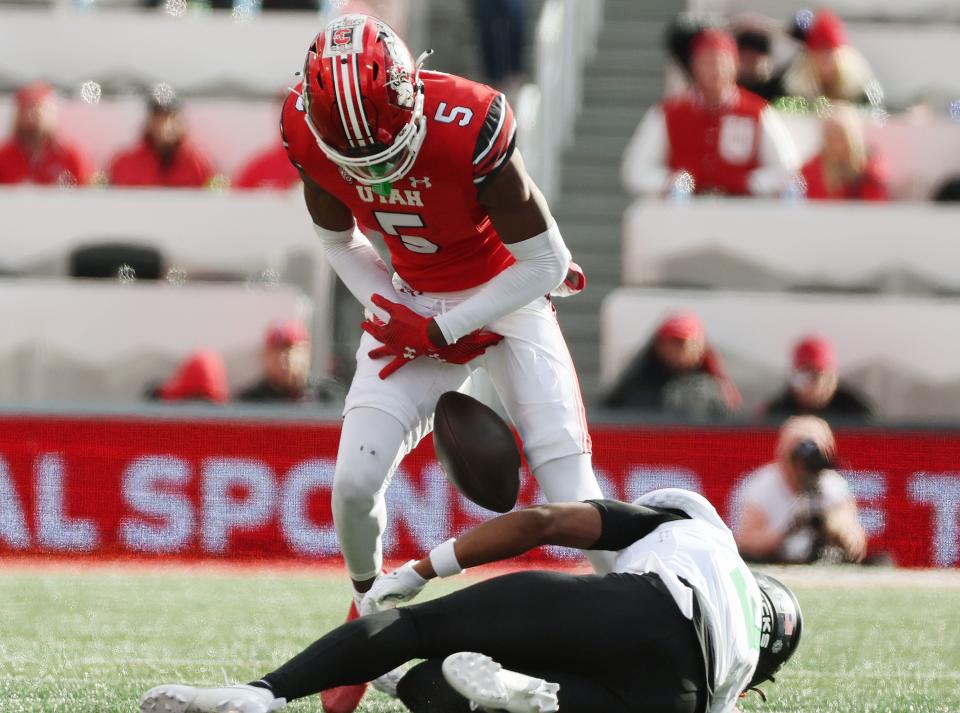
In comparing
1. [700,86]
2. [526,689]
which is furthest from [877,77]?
A: [526,689]

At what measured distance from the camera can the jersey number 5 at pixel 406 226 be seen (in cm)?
410

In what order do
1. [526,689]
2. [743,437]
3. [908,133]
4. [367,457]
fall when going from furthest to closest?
[908,133] → [743,437] → [367,457] → [526,689]

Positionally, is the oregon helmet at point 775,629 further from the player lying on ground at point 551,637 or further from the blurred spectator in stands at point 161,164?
the blurred spectator in stands at point 161,164

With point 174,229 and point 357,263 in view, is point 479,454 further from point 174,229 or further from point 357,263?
point 174,229

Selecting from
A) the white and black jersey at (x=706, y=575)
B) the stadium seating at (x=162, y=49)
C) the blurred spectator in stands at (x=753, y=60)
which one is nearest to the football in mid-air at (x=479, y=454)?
the white and black jersey at (x=706, y=575)

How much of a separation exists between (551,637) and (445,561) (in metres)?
0.30

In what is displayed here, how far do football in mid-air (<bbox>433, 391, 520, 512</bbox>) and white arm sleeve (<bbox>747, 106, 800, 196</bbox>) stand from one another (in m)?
5.20

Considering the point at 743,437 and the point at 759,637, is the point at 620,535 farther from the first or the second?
the point at 743,437

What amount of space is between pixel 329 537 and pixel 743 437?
2103mm

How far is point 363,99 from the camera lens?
148 inches

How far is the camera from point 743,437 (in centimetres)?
785

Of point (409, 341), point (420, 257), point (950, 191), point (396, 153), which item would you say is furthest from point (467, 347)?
point (950, 191)

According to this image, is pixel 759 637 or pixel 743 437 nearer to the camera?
pixel 759 637

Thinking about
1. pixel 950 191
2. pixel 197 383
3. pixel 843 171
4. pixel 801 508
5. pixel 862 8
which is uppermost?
pixel 862 8
